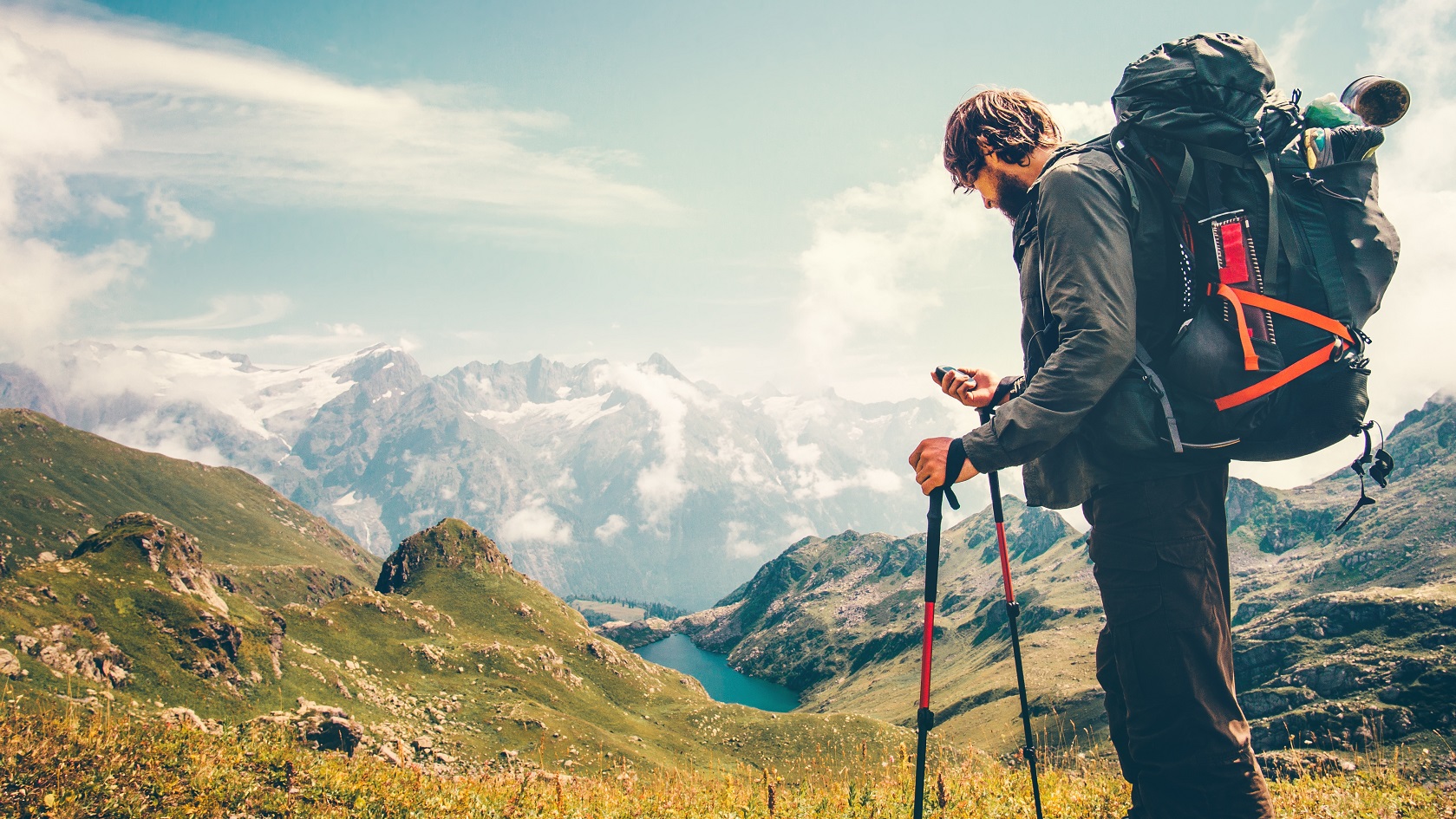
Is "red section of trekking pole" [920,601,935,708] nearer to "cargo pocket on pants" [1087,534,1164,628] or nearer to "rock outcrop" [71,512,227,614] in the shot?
"cargo pocket on pants" [1087,534,1164,628]

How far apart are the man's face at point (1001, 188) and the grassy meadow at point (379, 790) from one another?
6144mm

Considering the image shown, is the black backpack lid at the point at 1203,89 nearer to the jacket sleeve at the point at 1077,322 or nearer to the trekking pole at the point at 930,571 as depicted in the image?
the jacket sleeve at the point at 1077,322

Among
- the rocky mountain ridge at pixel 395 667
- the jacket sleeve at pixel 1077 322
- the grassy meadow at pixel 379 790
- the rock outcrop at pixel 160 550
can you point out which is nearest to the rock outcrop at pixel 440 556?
the rocky mountain ridge at pixel 395 667

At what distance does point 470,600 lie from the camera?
11062cm

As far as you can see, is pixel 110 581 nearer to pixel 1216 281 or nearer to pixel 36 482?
pixel 1216 281

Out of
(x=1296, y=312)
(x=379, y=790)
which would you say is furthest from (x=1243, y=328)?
(x=379, y=790)

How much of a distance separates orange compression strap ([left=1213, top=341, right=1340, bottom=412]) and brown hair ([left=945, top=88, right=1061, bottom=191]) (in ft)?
7.09

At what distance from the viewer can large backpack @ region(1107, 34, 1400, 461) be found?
3973 mm

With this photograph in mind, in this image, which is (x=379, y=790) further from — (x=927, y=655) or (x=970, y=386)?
(x=970, y=386)

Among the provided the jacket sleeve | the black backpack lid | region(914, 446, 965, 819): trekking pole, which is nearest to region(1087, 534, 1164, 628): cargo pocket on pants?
A: the jacket sleeve

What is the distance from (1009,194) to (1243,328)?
6.12 feet

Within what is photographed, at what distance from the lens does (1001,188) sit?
200 inches

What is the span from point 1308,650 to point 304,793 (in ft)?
671

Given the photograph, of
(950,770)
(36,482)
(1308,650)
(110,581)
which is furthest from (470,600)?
(1308,650)
